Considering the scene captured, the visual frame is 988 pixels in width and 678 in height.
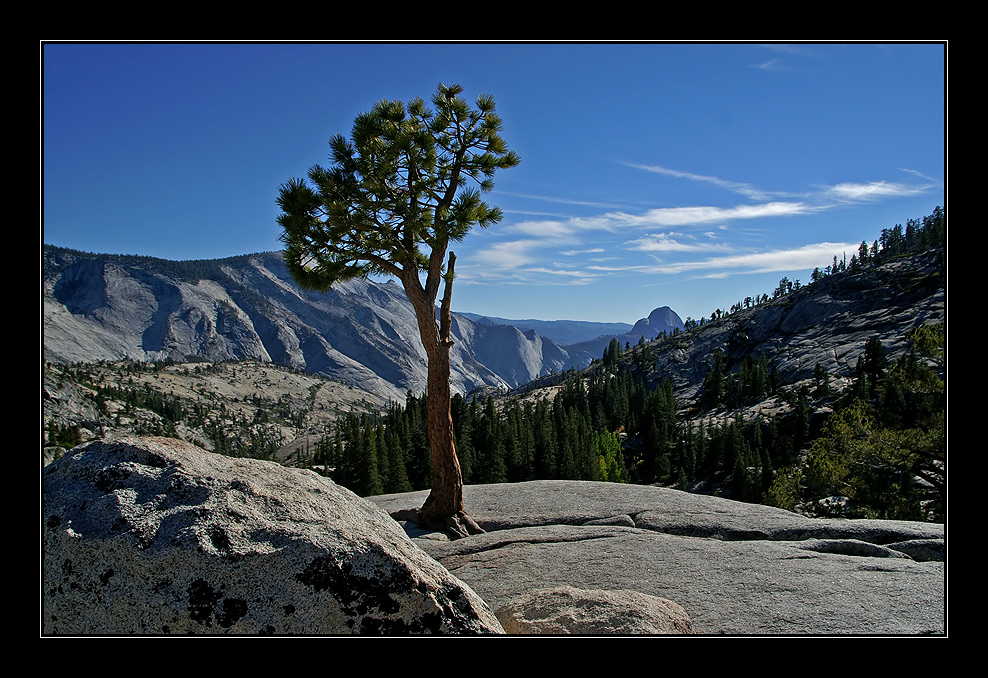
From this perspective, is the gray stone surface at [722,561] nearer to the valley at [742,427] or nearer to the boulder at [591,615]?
the boulder at [591,615]

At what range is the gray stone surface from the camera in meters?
8.12

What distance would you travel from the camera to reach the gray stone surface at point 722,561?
8.12 m

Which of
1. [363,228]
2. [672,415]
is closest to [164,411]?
[672,415]

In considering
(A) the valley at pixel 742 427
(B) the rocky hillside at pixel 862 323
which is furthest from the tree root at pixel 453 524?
(B) the rocky hillside at pixel 862 323

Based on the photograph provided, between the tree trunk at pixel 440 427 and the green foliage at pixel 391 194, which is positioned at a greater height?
the green foliage at pixel 391 194

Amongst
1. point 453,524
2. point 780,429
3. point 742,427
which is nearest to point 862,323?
point 742,427

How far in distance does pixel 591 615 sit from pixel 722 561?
205 inches

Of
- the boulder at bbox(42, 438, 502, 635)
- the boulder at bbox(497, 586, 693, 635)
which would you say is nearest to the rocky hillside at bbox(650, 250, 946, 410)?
the boulder at bbox(497, 586, 693, 635)

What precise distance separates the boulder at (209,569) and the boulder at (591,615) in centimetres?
148

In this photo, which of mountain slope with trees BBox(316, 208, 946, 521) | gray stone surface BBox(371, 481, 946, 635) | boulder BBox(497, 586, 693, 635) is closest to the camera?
boulder BBox(497, 586, 693, 635)

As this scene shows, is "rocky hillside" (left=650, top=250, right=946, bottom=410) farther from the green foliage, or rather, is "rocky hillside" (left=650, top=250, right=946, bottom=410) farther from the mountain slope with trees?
the green foliage

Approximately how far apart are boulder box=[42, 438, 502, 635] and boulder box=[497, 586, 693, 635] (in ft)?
4.87

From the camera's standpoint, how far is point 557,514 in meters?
15.4
